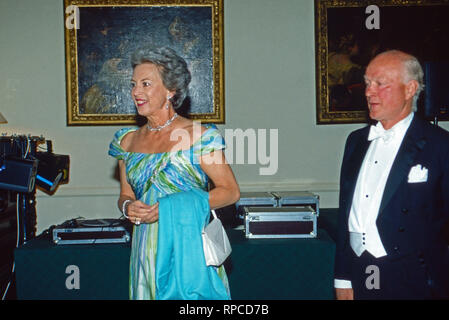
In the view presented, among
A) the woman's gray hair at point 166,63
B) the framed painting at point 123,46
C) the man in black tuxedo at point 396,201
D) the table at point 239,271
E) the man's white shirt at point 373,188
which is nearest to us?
the man in black tuxedo at point 396,201

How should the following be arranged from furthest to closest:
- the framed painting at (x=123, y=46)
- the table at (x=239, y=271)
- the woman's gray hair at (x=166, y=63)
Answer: the framed painting at (x=123, y=46), the table at (x=239, y=271), the woman's gray hair at (x=166, y=63)

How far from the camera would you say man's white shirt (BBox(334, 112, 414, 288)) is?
6.82 feet

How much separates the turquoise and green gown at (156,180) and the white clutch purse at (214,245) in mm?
151

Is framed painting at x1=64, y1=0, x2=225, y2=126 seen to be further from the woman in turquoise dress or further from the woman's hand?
the woman's hand

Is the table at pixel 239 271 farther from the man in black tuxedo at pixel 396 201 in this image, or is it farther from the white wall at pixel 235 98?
the white wall at pixel 235 98

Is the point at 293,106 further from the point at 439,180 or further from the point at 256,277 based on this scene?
the point at 439,180

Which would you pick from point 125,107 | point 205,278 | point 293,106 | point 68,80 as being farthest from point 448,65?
point 68,80

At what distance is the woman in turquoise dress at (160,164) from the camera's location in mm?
2170

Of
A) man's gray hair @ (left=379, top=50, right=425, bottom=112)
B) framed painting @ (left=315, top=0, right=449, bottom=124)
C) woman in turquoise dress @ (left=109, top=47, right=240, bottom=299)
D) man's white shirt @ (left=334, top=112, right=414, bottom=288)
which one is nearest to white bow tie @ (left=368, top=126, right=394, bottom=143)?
man's white shirt @ (left=334, top=112, right=414, bottom=288)

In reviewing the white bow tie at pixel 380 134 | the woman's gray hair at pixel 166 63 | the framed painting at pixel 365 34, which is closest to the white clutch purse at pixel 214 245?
the woman's gray hair at pixel 166 63

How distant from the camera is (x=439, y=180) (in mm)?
1957

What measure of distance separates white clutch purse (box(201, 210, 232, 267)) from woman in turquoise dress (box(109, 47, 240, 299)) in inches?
4.4
